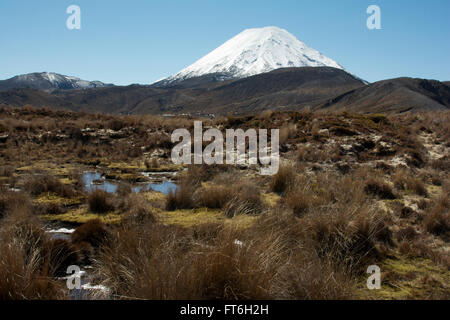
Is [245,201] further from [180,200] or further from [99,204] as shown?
[99,204]

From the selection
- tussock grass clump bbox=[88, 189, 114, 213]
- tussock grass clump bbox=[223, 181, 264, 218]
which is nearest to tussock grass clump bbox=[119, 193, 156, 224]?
tussock grass clump bbox=[88, 189, 114, 213]

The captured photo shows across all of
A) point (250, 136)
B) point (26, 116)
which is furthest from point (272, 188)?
point (26, 116)

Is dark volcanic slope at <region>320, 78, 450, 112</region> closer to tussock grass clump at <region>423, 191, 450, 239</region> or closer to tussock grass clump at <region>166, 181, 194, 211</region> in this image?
tussock grass clump at <region>423, 191, 450, 239</region>

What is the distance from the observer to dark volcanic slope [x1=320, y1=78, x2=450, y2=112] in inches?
3831

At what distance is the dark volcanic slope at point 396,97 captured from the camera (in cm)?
9731

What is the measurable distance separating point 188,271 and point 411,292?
236 centimetres

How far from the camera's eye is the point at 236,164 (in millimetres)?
9500

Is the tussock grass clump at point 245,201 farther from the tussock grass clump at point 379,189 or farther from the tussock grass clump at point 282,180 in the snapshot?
the tussock grass clump at point 379,189

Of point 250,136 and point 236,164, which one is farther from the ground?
point 250,136

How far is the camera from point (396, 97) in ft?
352

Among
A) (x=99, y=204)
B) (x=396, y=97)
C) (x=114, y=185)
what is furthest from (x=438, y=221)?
(x=396, y=97)

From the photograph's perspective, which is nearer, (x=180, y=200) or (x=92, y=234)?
(x=92, y=234)

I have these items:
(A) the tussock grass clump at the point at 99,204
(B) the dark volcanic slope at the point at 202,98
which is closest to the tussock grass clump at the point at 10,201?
(A) the tussock grass clump at the point at 99,204
